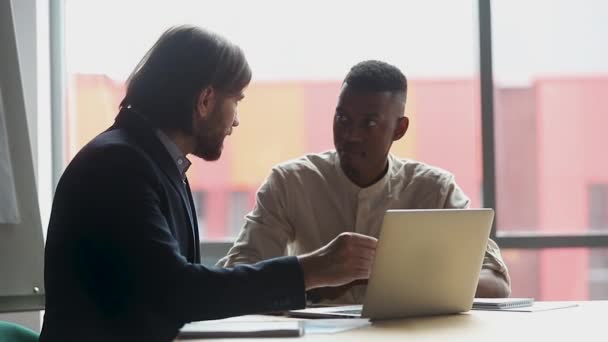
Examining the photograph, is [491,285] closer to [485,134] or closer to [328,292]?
[328,292]

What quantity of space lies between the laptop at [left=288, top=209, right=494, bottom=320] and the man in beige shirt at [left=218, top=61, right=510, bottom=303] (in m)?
0.64

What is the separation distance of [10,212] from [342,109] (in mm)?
1033

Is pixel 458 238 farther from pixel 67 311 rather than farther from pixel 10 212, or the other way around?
pixel 10 212

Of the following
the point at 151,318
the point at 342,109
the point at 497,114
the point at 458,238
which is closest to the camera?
the point at 151,318

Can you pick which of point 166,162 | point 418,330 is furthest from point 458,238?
point 166,162

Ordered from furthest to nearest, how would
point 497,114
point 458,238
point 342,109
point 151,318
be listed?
point 497,114 → point 342,109 → point 458,238 → point 151,318

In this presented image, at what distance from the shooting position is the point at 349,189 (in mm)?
2596

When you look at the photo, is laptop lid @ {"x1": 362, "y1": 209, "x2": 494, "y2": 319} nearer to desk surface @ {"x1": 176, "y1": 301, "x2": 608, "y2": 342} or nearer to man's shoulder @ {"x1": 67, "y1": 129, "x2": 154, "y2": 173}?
desk surface @ {"x1": 176, "y1": 301, "x2": 608, "y2": 342}

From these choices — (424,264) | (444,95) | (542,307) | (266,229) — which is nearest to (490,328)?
(424,264)

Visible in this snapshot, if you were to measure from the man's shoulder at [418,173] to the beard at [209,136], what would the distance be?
→ 2.55ft

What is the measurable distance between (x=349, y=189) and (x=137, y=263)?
106 cm

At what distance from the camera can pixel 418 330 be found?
64.7 inches

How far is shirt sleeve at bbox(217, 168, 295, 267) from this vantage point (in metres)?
2.50

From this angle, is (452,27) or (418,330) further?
(452,27)
